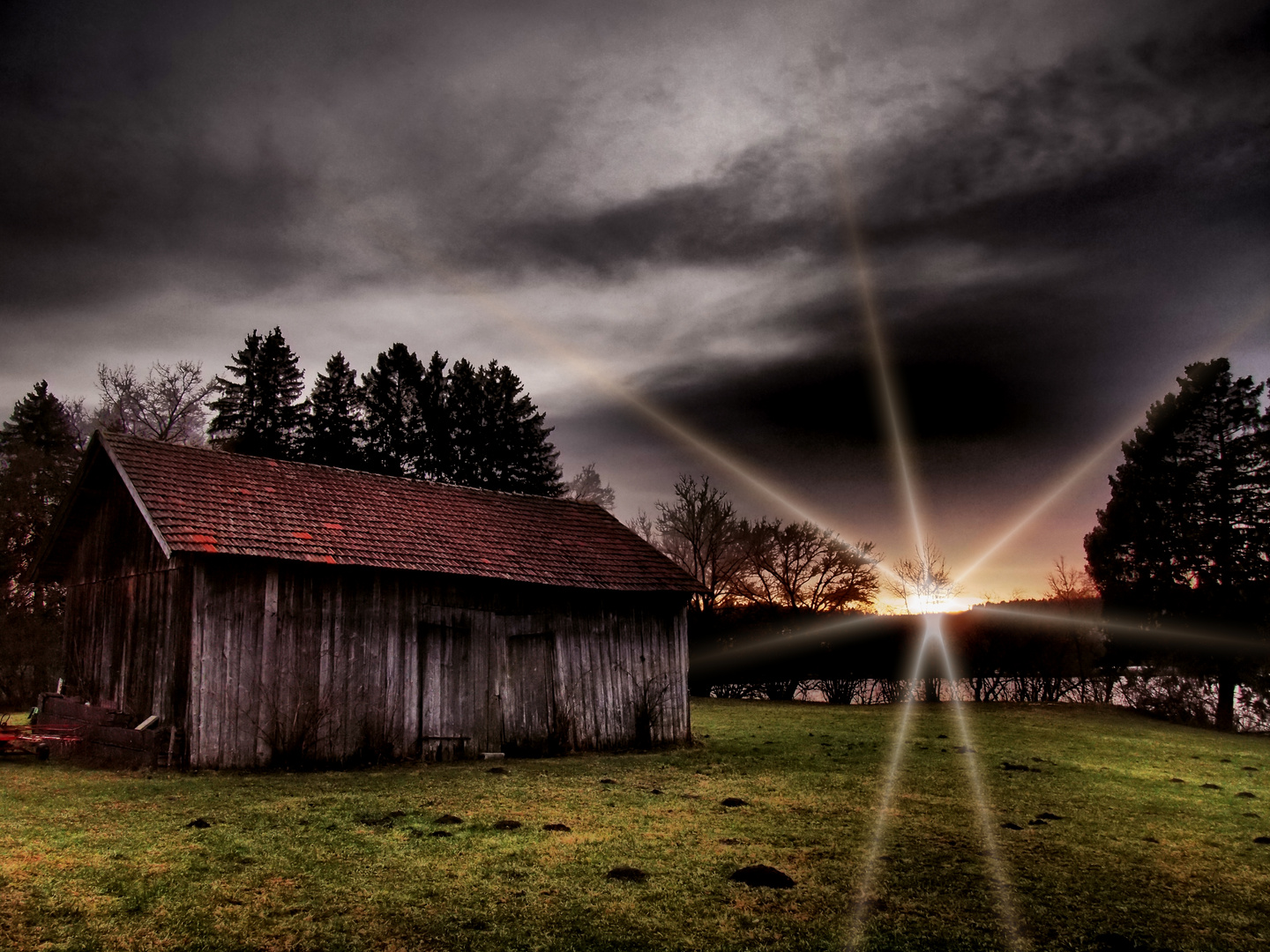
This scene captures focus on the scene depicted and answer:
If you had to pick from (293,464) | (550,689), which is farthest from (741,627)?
(293,464)

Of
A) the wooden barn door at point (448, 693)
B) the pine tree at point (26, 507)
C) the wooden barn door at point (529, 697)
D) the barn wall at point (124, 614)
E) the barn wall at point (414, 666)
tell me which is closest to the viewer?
the barn wall at point (414, 666)

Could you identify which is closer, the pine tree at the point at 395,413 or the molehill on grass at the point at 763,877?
the molehill on grass at the point at 763,877

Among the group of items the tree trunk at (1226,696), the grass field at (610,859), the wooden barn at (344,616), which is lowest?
the tree trunk at (1226,696)

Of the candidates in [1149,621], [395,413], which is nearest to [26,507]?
[395,413]

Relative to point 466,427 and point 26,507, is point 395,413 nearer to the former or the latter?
point 466,427

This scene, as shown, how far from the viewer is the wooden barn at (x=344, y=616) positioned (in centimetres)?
1347

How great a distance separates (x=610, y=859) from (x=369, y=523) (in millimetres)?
10230

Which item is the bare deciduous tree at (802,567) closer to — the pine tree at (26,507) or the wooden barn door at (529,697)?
the wooden barn door at (529,697)

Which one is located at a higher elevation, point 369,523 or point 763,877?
point 369,523

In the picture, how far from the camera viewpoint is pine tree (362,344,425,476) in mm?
44938

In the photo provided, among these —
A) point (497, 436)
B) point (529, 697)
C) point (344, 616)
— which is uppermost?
point (497, 436)

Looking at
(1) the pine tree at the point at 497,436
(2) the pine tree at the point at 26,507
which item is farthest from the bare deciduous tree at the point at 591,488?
(2) the pine tree at the point at 26,507

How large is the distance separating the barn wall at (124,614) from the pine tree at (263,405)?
24241 millimetres

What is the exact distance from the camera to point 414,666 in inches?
595
